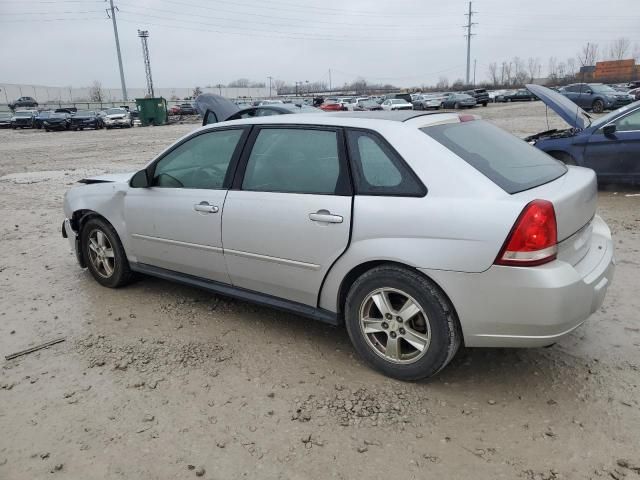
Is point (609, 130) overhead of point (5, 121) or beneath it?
beneath

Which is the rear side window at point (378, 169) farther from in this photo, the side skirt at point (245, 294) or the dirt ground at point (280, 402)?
the dirt ground at point (280, 402)

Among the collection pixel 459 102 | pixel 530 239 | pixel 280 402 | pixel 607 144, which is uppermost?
pixel 459 102

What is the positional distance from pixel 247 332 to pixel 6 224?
582 cm

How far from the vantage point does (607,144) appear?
785 cm

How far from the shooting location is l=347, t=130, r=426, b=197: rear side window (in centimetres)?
302

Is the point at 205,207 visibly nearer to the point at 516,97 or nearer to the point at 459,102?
the point at 459,102

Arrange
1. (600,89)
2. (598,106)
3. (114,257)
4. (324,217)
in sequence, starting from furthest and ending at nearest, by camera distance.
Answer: (600,89) < (598,106) < (114,257) < (324,217)

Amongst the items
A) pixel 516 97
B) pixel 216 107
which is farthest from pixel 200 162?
pixel 516 97

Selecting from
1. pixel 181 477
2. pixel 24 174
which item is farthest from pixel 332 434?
pixel 24 174

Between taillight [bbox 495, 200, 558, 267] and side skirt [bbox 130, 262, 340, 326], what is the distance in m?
1.21

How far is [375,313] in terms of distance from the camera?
3240 mm

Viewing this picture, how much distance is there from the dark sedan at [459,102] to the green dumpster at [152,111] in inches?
892

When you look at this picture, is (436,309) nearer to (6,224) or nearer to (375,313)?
(375,313)

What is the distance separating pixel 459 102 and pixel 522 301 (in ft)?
138
